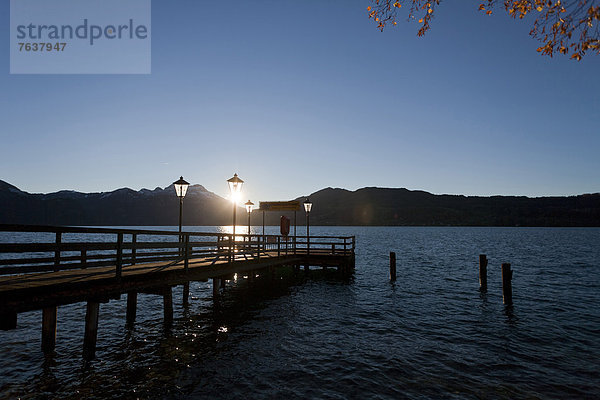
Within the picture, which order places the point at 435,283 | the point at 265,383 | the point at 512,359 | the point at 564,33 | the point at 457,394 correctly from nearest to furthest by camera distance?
1. the point at 564,33
2. the point at 457,394
3. the point at 265,383
4. the point at 512,359
5. the point at 435,283

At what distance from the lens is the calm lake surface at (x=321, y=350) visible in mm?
7787

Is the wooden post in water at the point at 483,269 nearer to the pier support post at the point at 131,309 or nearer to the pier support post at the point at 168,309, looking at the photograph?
the pier support post at the point at 168,309

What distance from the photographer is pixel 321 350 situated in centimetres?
1033

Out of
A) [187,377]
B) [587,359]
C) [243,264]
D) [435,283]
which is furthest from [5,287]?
[435,283]

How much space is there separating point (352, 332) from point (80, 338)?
31.3 feet

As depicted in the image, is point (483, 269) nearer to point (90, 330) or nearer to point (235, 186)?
point (235, 186)

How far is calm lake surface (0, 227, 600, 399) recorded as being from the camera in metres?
7.79

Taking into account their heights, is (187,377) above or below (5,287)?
below

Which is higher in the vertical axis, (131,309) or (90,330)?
(90,330)

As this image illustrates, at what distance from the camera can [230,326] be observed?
42.2ft

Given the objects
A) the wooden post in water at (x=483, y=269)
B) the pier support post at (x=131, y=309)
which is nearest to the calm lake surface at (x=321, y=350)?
the pier support post at (x=131, y=309)

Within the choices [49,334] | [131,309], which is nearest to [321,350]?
[131,309]

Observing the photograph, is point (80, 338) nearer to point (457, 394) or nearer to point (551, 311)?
point (457, 394)

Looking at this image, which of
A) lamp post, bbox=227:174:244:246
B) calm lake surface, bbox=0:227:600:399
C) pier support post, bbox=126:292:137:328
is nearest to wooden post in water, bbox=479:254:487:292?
calm lake surface, bbox=0:227:600:399
